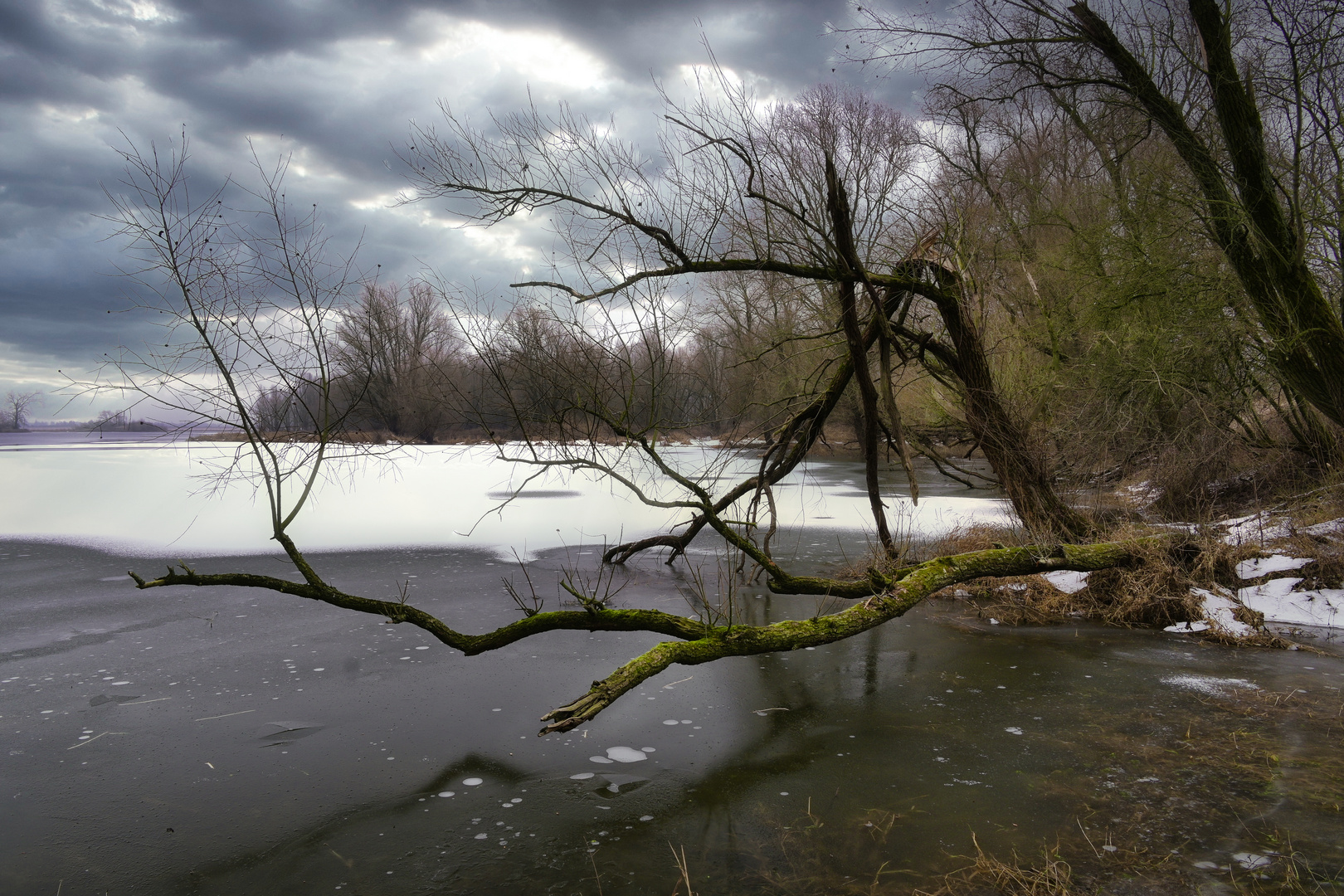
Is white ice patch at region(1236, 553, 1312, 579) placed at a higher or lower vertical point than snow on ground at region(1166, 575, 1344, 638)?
higher

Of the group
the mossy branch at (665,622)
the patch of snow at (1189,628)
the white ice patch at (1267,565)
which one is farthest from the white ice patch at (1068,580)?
the mossy branch at (665,622)

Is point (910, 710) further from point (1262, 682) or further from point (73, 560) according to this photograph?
point (73, 560)

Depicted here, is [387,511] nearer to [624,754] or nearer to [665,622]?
[665,622]

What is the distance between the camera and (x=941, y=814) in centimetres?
382

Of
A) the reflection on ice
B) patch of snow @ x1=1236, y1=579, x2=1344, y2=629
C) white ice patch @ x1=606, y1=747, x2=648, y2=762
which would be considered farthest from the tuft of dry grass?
patch of snow @ x1=1236, y1=579, x2=1344, y2=629

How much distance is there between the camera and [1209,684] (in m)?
5.78

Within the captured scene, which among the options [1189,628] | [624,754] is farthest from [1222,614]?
[624,754]

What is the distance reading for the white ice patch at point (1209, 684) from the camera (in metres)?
5.62

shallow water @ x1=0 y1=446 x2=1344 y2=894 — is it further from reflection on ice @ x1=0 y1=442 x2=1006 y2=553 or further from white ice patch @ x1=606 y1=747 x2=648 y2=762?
reflection on ice @ x1=0 y1=442 x2=1006 y2=553

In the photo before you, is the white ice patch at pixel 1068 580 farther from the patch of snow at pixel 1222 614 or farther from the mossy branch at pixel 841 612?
the patch of snow at pixel 1222 614

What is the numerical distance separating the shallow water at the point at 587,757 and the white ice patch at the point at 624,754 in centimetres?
3

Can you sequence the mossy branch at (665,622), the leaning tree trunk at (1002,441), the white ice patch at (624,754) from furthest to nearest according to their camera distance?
1. the leaning tree trunk at (1002,441)
2. the white ice patch at (624,754)
3. the mossy branch at (665,622)

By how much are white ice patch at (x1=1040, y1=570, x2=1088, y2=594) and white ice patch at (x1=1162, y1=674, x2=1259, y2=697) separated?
92.8 inches

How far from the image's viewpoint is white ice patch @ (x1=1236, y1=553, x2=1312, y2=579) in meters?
8.02
